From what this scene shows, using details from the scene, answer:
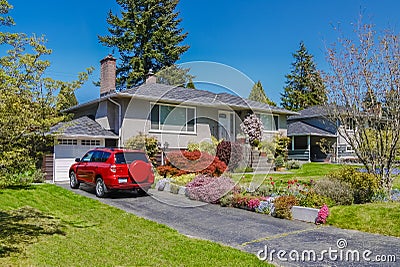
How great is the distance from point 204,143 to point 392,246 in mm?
13923

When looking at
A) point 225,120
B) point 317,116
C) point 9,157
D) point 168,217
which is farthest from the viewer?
point 317,116

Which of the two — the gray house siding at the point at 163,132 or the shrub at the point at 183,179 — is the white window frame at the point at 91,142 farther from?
the shrub at the point at 183,179

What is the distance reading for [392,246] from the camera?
634 cm

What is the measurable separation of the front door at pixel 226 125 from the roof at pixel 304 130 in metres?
9.38

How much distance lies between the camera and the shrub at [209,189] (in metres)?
10.9

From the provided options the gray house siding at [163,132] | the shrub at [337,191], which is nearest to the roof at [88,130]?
the gray house siding at [163,132]

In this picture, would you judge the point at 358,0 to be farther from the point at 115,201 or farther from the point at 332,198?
the point at 115,201

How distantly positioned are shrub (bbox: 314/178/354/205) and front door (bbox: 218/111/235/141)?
1233cm

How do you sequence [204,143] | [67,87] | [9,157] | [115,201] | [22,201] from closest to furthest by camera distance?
1. [9,157]
2. [67,87]
3. [22,201]
4. [115,201]
5. [204,143]

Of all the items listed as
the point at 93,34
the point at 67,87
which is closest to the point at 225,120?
the point at 67,87

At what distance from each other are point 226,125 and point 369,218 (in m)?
15.1

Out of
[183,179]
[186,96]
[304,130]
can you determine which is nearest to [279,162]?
[186,96]

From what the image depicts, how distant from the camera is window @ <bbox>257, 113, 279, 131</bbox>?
23.5 metres

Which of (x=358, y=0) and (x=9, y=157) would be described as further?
(x=358, y=0)
